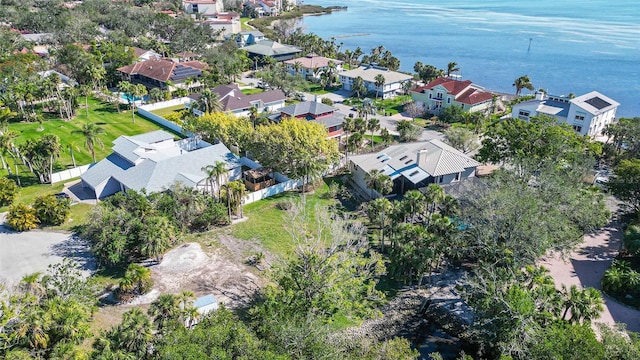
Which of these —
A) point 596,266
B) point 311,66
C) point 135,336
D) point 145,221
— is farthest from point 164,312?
point 311,66

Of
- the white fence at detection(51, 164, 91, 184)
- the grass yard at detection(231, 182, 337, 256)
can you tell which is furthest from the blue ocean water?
the white fence at detection(51, 164, 91, 184)

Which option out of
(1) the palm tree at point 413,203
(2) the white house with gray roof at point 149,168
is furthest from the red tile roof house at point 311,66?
(1) the palm tree at point 413,203

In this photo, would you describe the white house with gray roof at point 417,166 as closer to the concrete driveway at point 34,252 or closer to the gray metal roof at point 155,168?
the gray metal roof at point 155,168

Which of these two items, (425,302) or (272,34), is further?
(272,34)

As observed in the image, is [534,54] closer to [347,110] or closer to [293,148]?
[347,110]

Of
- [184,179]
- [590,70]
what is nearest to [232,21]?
[590,70]

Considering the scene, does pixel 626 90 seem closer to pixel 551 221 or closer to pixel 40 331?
pixel 551 221
